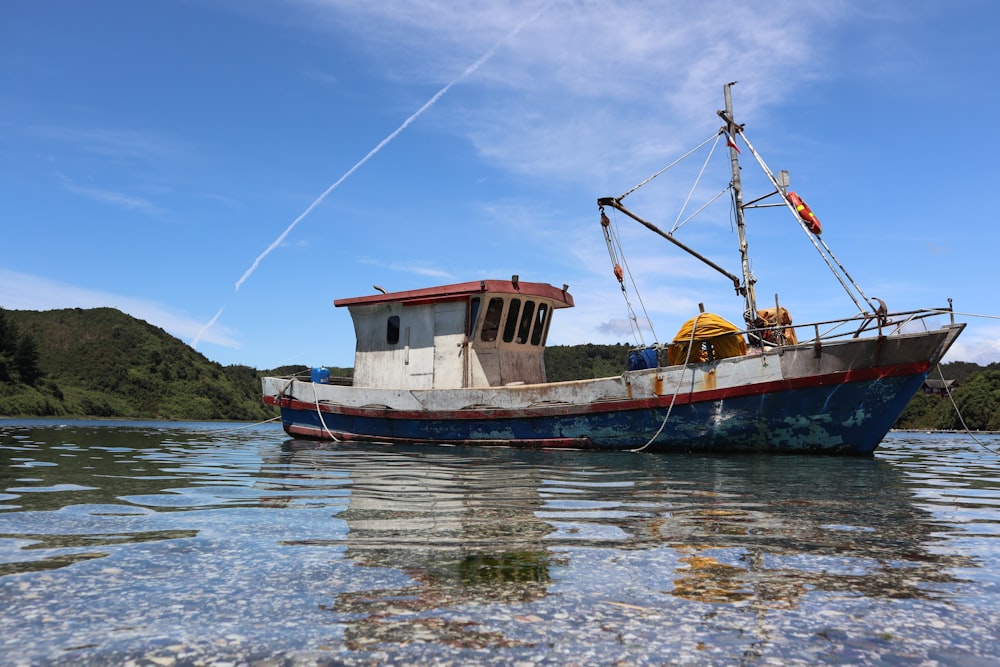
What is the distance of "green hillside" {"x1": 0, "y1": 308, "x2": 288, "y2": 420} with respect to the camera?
6706 centimetres

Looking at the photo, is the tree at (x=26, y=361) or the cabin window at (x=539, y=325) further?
the tree at (x=26, y=361)

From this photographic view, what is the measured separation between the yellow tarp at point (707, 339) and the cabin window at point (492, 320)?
460 cm

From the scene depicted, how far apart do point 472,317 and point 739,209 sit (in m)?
8.11

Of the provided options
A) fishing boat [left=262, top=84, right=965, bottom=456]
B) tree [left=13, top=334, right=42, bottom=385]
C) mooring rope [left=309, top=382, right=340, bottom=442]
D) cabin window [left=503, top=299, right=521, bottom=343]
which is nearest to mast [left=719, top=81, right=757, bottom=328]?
fishing boat [left=262, top=84, right=965, bottom=456]

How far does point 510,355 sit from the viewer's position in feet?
58.5

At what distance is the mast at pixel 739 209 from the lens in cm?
1763

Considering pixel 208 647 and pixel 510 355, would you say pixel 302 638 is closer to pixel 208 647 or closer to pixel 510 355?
pixel 208 647

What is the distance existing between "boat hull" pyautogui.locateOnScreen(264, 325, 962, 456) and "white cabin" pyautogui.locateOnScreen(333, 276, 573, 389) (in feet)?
3.15

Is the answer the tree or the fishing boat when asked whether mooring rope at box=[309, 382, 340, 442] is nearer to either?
the fishing boat

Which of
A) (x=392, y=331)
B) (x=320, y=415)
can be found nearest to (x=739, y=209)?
(x=392, y=331)

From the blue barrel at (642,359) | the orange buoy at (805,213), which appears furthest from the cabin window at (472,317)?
the orange buoy at (805,213)

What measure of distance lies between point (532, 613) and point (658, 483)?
18.4 feet

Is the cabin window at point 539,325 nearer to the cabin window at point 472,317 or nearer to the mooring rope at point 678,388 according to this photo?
the cabin window at point 472,317

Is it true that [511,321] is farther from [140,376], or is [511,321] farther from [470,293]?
[140,376]
